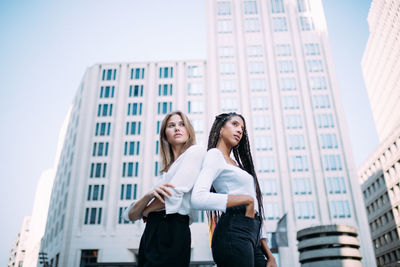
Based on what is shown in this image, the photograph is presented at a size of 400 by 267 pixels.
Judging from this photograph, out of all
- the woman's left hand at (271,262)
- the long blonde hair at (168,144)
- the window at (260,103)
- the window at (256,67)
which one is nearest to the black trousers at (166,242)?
the long blonde hair at (168,144)

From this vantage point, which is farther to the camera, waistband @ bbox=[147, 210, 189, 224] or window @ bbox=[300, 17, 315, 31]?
window @ bbox=[300, 17, 315, 31]

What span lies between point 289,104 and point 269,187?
501 inches

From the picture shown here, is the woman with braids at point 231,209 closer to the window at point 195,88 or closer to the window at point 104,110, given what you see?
the window at point 195,88

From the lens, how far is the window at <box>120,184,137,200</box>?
45938 mm

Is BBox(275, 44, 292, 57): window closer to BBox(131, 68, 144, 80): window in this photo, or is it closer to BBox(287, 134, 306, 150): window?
BBox(287, 134, 306, 150): window

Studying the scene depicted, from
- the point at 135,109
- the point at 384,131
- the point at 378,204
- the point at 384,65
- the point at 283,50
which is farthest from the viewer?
the point at 384,131

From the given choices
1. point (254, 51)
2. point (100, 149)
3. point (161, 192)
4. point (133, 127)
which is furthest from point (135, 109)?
point (161, 192)

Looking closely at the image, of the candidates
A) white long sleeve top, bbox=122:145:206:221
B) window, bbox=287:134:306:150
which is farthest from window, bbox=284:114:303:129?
white long sleeve top, bbox=122:145:206:221

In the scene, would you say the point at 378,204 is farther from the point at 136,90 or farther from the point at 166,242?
the point at 166,242

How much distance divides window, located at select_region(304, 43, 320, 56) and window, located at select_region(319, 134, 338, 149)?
13.7 meters

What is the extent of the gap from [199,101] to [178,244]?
4928 centimetres

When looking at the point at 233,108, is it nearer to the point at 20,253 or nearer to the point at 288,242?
the point at 288,242

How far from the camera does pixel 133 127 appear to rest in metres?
50.2

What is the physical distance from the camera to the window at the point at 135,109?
51188 mm
